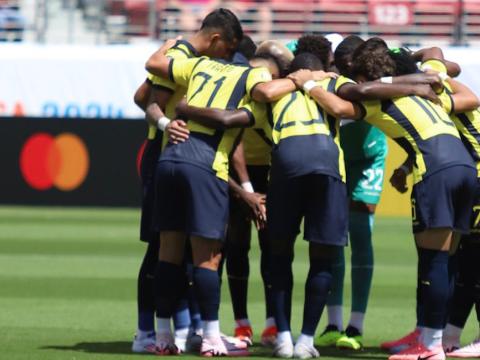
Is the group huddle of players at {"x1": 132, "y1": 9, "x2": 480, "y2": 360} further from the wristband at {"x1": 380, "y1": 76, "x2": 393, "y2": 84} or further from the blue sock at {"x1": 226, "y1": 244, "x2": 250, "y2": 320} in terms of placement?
the blue sock at {"x1": 226, "y1": 244, "x2": 250, "y2": 320}

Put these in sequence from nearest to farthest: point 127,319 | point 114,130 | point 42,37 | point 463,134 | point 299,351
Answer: point 299,351 → point 463,134 → point 127,319 → point 114,130 → point 42,37

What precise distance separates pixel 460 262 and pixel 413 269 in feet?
16.1

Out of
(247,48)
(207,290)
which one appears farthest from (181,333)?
(247,48)

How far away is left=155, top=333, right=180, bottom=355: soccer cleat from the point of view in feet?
24.8

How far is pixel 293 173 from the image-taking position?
7277mm

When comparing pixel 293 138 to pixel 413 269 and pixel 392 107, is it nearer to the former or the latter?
pixel 392 107

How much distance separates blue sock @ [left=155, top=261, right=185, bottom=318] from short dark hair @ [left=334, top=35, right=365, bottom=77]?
1.69 metres

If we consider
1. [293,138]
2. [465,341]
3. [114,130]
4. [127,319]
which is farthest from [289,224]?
[114,130]

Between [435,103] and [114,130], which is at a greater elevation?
[435,103]

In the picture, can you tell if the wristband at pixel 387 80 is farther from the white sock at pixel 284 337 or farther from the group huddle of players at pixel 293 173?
the white sock at pixel 284 337

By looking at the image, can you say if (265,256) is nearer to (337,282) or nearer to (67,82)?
(337,282)

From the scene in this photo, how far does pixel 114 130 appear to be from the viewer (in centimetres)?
1870

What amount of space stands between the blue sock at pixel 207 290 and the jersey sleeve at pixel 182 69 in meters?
1.18

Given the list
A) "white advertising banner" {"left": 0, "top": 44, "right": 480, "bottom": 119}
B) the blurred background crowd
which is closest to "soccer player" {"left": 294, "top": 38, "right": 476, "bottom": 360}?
"white advertising banner" {"left": 0, "top": 44, "right": 480, "bottom": 119}
